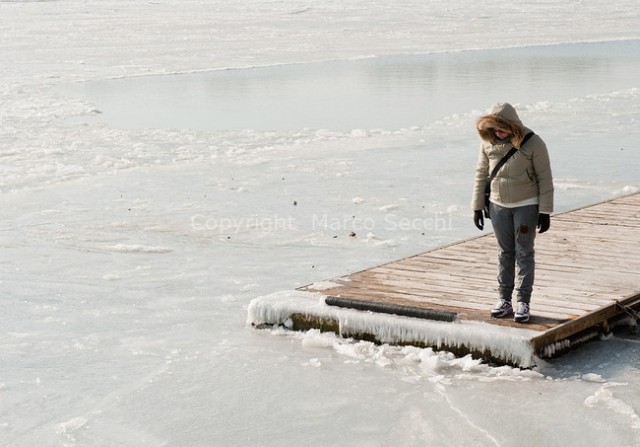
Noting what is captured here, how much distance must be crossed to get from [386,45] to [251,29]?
Result: 26.1 feet

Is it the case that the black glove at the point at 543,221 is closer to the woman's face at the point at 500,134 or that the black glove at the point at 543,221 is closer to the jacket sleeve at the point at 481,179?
the jacket sleeve at the point at 481,179

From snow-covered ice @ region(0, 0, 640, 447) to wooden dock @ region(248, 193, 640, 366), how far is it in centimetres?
13

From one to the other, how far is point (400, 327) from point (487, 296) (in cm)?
79

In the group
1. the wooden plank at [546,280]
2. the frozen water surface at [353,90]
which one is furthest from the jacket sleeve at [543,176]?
the frozen water surface at [353,90]

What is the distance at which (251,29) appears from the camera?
136 ft

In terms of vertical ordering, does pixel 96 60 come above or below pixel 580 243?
above

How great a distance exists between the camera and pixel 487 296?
23.2ft

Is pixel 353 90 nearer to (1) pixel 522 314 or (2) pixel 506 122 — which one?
(1) pixel 522 314

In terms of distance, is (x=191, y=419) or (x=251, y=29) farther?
(x=251, y=29)

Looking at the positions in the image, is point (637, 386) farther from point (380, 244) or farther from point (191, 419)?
point (380, 244)

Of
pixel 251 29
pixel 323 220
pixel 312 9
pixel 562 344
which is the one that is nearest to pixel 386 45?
pixel 251 29

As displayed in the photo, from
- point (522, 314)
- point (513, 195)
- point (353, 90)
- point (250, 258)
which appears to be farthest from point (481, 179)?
→ point (353, 90)

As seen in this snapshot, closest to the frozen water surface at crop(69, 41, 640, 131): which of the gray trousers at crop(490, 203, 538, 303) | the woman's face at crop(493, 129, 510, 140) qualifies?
the gray trousers at crop(490, 203, 538, 303)

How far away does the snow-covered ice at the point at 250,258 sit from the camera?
18.1 feet
